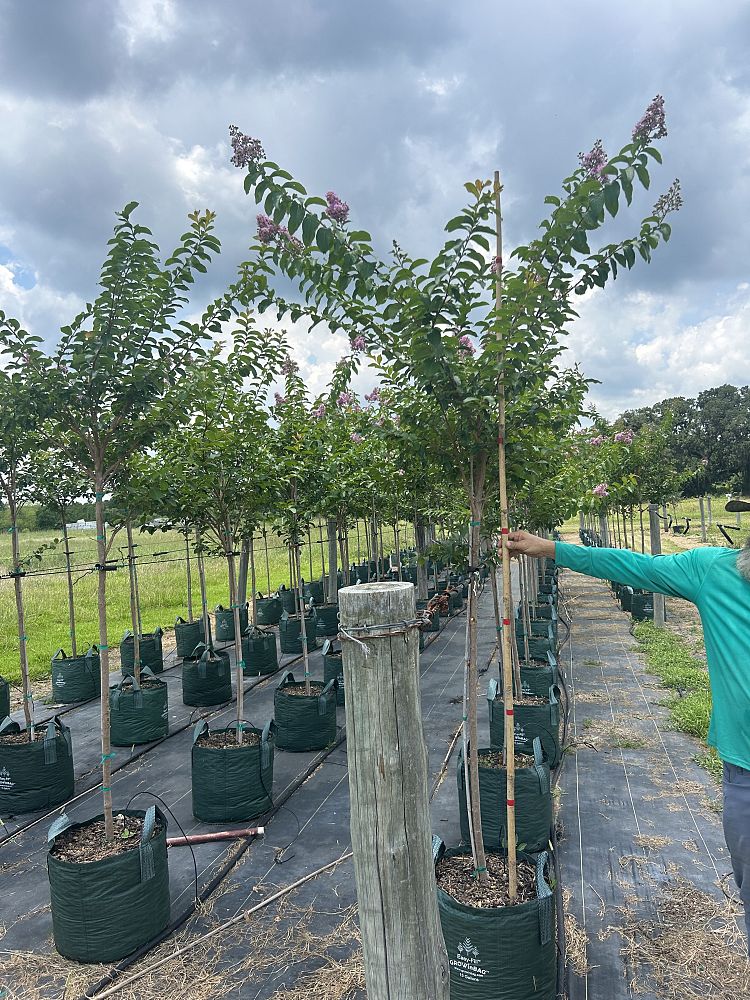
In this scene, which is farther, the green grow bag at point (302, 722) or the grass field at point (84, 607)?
the grass field at point (84, 607)

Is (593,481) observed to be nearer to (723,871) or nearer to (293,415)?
(293,415)

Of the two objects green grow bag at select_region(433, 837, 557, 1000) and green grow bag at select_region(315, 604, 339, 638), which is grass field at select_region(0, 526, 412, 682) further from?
green grow bag at select_region(433, 837, 557, 1000)

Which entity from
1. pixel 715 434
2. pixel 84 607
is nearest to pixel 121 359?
pixel 84 607

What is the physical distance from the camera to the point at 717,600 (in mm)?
2107

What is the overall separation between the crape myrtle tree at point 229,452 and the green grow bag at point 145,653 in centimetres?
406

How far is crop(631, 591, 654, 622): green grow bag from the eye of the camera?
11812 mm

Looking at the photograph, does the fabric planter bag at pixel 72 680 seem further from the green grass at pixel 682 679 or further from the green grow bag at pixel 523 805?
the green grass at pixel 682 679

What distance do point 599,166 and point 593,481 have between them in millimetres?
4777

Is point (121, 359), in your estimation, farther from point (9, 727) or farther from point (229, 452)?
point (9, 727)

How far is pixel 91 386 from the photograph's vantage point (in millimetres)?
3713

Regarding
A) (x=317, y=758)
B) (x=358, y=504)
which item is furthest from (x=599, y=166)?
(x=358, y=504)

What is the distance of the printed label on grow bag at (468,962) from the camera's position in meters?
2.74

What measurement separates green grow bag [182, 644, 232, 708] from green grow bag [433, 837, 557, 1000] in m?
5.42

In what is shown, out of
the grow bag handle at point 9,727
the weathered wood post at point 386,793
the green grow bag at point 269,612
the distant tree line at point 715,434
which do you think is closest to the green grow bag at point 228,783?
the grow bag handle at point 9,727
